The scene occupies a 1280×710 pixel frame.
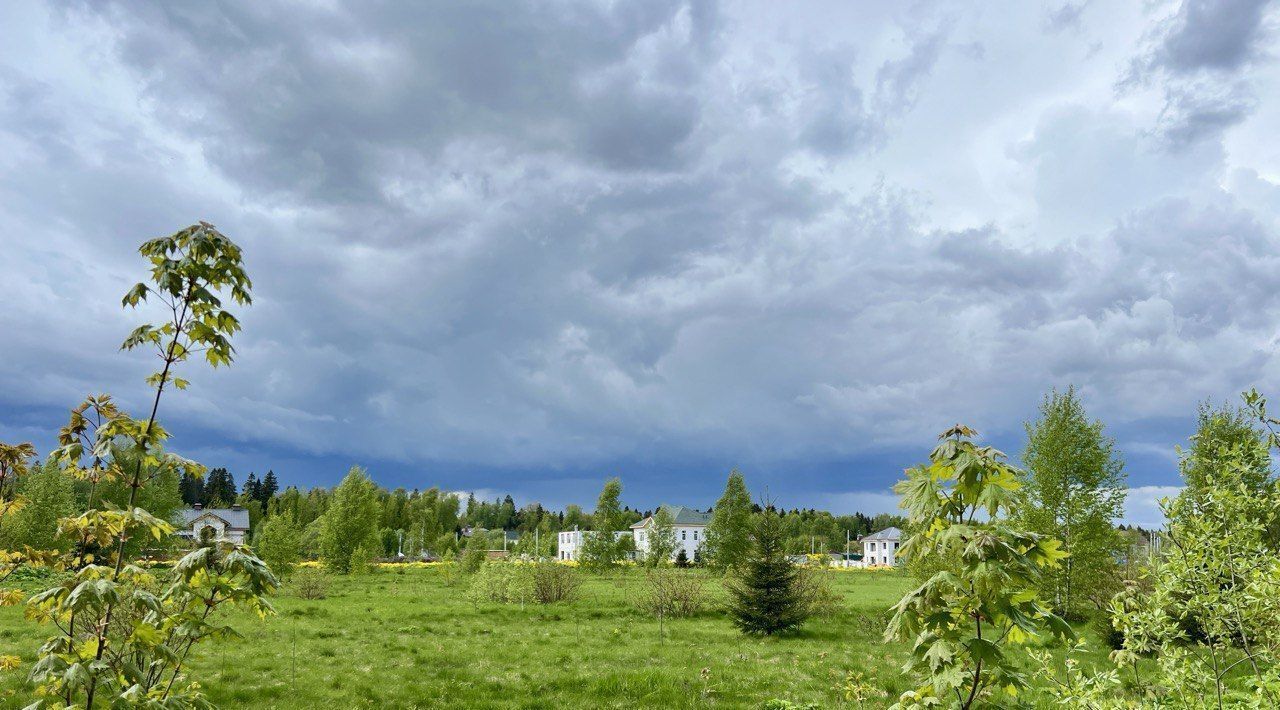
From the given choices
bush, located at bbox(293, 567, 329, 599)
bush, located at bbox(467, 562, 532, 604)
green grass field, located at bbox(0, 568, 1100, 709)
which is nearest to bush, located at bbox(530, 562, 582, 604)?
bush, located at bbox(467, 562, 532, 604)

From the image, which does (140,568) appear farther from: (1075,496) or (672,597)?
(1075,496)

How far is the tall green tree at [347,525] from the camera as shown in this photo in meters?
62.9

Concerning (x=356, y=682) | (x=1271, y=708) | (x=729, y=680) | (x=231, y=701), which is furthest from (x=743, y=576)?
(x=1271, y=708)

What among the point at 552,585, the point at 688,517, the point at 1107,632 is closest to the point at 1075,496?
the point at 1107,632

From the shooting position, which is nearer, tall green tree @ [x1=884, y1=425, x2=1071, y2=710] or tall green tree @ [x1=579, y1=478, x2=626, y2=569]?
tall green tree @ [x1=884, y1=425, x2=1071, y2=710]

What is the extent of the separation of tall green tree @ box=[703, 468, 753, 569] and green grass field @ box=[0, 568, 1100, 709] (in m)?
27.2

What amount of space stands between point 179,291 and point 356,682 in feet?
46.2

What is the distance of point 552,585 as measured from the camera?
35.4 meters

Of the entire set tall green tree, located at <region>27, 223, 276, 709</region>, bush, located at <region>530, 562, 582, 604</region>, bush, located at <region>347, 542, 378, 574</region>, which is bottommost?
bush, located at <region>347, 542, 378, 574</region>

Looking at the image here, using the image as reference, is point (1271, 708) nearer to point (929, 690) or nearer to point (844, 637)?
point (929, 690)

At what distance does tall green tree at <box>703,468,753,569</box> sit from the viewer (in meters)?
58.8

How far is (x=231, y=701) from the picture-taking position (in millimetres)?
14688

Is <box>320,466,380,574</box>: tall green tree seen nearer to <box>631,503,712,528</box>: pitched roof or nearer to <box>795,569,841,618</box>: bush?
<box>795,569,841,618</box>: bush

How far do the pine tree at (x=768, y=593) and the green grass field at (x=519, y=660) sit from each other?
2.89ft
